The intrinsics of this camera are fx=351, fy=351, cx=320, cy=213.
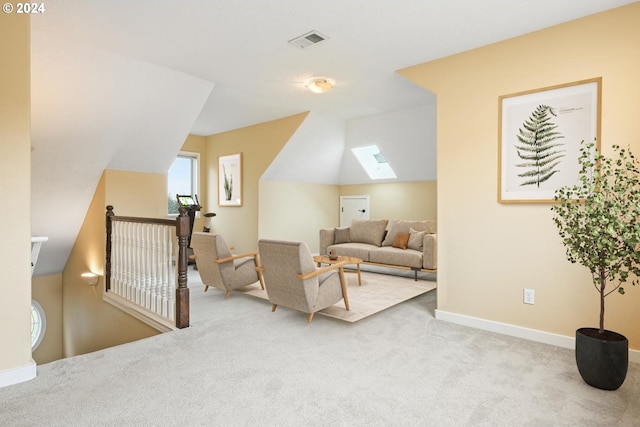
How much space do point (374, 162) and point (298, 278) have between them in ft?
16.2

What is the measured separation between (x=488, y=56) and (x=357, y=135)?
3.65m

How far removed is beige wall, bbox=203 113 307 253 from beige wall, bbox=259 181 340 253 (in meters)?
0.16

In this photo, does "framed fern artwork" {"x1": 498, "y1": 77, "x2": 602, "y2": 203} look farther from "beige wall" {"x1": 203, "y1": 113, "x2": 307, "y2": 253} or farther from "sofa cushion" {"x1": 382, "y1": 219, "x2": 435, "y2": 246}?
"beige wall" {"x1": 203, "y1": 113, "x2": 307, "y2": 253}

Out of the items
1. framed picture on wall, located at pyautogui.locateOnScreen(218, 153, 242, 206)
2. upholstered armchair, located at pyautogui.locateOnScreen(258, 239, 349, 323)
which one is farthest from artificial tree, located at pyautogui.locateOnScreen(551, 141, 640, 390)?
framed picture on wall, located at pyautogui.locateOnScreen(218, 153, 242, 206)

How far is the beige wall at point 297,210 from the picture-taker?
693 centimetres

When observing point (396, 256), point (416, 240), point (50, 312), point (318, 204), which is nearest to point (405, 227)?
point (416, 240)

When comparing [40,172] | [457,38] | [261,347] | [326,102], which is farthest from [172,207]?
[457,38]

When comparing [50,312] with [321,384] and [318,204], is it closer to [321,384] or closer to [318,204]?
[318,204]

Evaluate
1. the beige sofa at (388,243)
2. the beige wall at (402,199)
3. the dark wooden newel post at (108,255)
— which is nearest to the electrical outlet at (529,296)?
the beige sofa at (388,243)

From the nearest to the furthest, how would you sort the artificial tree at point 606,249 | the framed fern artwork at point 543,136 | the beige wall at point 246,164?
1. the artificial tree at point 606,249
2. the framed fern artwork at point 543,136
3. the beige wall at point 246,164

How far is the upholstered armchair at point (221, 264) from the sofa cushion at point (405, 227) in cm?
274

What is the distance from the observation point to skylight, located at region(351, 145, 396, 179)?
7.55m

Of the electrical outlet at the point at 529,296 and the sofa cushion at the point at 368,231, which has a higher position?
the sofa cushion at the point at 368,231

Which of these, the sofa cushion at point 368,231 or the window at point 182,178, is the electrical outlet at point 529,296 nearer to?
the sofa cushion at point 368,231
